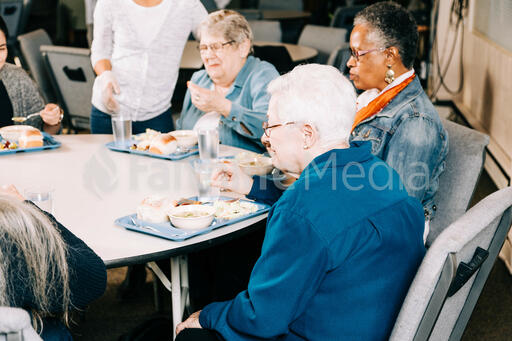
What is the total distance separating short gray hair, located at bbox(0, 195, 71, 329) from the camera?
3.78ft

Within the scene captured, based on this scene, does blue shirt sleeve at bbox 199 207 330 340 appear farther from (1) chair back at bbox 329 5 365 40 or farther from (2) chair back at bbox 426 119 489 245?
(1) chair back at bbox 329 5 365 40

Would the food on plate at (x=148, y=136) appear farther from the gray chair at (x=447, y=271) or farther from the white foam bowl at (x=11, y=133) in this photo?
the gray chair at (x=447, y=271)

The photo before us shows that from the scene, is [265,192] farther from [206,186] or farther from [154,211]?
[154,211]

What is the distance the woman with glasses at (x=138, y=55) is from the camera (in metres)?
2.72

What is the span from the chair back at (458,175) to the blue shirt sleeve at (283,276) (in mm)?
947

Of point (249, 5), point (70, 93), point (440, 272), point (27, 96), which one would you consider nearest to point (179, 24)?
point (27, 96)

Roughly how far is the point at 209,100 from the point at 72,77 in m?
1.81

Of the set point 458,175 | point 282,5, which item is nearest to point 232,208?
point 458,175

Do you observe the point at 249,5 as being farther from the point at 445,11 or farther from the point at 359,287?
the point at 359,287

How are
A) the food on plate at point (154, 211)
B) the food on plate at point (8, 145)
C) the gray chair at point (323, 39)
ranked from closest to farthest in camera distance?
the food on plate at point (154, 211), the food on plate at point (8, 145), the gray chair at point (323, 39)

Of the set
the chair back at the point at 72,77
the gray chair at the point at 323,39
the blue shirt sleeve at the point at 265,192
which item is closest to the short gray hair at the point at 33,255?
the blue shirt sleeve at the point at 265,192

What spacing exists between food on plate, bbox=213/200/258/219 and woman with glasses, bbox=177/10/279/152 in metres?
0.66

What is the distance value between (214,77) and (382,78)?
791 mm

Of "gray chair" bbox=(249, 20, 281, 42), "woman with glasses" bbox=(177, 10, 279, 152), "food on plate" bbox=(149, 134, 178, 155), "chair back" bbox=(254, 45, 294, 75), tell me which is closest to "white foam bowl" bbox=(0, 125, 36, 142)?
"food on plate" bbox=(149, 134, 178, 155)
